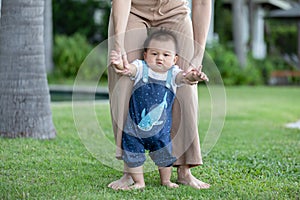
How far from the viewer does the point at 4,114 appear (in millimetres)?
6184

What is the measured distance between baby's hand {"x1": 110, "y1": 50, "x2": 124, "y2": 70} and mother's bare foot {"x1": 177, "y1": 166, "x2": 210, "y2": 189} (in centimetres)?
87

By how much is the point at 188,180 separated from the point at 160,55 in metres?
0.88

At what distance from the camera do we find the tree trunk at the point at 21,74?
20.2 feet

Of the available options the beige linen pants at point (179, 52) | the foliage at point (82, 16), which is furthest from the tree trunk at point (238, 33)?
the beige linen pants at point (179, 52)

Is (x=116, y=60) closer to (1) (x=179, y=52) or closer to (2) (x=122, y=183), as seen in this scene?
(1) (x=179, y=52)

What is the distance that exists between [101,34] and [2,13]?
14.2 meters

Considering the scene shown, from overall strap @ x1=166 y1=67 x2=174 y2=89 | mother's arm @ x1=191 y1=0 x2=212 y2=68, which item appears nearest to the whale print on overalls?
overall strap @ x1=166 y1=67 x2=174 y2=89

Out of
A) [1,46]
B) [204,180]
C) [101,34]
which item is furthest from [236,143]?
[101,34]

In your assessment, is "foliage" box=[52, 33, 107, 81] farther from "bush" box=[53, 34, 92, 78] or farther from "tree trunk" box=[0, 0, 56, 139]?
"tree trunk" box=[0, 0, 56, 139]

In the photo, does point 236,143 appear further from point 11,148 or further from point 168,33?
point 168,33

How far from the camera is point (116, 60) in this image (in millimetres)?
3852

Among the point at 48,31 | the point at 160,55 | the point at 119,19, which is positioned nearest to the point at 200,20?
the point at 160,55

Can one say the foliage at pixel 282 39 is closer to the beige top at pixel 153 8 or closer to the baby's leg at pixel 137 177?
the beige top at pixel 153 8

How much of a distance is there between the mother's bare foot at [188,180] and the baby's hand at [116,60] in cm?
87
